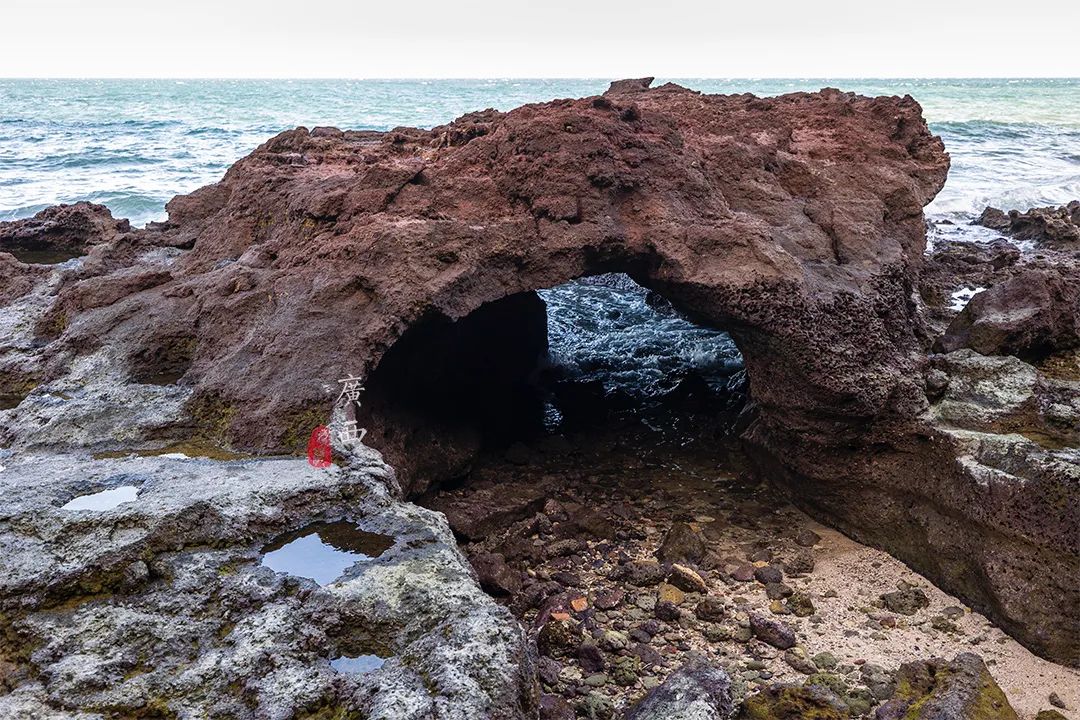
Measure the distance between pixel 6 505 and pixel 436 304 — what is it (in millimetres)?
2082

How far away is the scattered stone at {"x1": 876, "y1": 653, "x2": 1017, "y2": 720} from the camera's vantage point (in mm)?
3111

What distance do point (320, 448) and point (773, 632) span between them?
2.33 m

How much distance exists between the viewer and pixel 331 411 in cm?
389

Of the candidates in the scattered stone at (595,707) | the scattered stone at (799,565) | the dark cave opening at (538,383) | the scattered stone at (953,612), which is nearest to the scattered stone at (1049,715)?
the scattered stone at (953,612)

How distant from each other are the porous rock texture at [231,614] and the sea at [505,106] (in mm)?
4893

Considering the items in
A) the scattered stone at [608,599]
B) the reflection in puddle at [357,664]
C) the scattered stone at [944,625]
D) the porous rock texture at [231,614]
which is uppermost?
the porous rock texture at [231,614]

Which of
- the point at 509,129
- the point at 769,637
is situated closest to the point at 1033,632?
the point at 769,637

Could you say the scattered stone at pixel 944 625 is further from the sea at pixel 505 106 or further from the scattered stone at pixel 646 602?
the sea at pixel 505 106

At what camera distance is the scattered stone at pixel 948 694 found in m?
3.11

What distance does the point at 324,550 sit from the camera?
3004mm

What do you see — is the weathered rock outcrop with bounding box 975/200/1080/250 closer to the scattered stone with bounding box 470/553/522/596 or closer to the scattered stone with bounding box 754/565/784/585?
the scattered stone with bounding box 754/565/784/585

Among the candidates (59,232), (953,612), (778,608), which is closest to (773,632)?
(778,608)

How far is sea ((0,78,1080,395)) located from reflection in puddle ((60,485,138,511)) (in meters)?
5.03

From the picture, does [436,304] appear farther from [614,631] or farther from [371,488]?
[614,631]
